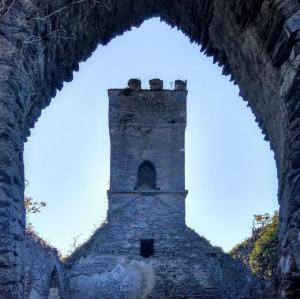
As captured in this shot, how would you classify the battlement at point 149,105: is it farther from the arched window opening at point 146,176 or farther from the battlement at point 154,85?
the arched window opening at point 146,176

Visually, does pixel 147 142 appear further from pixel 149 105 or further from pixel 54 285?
pixel 54 285

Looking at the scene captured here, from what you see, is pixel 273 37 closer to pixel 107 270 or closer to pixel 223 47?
pixel 223 47

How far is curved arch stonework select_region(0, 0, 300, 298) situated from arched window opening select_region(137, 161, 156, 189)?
682 inches

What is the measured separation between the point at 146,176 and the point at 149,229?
3.81 meters

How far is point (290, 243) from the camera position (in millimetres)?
3756

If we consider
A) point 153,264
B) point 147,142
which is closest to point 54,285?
point 153,264

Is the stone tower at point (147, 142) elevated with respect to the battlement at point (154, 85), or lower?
lower

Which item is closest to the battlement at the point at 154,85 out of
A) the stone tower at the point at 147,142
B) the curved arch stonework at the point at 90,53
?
the stone tower at the point at 147,142

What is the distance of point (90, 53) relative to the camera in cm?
684

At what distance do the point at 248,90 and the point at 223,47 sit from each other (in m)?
0.64

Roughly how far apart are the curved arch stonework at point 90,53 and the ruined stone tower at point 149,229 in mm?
13170

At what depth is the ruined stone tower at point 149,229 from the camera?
1952 cm

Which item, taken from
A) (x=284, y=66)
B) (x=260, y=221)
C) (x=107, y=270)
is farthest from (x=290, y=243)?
(x=260, y=221)

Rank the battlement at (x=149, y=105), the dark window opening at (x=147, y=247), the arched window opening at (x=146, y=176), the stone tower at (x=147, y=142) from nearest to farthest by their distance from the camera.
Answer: the dark window opening at (x=147, y=247), the stone tower at (x=147, y=142), the arched window opening at (x=146, y=176), the battlement at (x=149, y=105)
